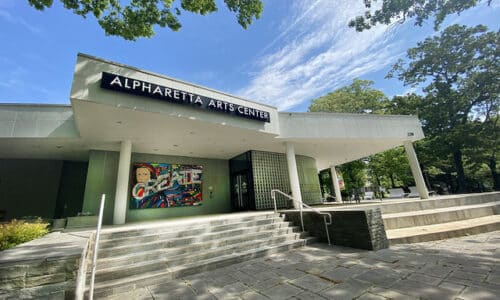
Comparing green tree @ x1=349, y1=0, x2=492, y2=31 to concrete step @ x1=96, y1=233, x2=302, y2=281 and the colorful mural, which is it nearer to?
concrete step @ x1=96, y1=233, x2=302, y2=281

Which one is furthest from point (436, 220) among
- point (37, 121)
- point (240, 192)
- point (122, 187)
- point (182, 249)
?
point (37, 121)

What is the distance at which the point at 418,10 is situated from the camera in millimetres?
6402

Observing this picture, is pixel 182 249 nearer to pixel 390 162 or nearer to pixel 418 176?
pixel 418 176

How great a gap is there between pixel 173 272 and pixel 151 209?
274 inches

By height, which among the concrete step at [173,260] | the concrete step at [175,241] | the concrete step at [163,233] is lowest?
the concrete step at [173,260]

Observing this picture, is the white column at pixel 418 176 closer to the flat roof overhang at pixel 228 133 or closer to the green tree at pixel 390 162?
the flat roof overhang at pixel 228 133

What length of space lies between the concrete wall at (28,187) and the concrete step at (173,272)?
10385mm

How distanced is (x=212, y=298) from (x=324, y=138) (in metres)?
8.55

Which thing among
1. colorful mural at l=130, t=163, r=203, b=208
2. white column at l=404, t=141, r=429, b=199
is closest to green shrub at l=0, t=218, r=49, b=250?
colorful mural at l=130, t=163, r=203, b=208

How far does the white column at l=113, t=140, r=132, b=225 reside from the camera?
754 cm

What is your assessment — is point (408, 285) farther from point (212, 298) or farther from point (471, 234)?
point (471, 234)

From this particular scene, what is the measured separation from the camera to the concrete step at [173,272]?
316 cm

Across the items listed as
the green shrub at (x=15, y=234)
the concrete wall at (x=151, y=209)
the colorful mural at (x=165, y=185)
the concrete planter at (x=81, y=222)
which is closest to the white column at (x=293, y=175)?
the concrete wall at (x=151, y=209)

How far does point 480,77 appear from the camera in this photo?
610 inches
